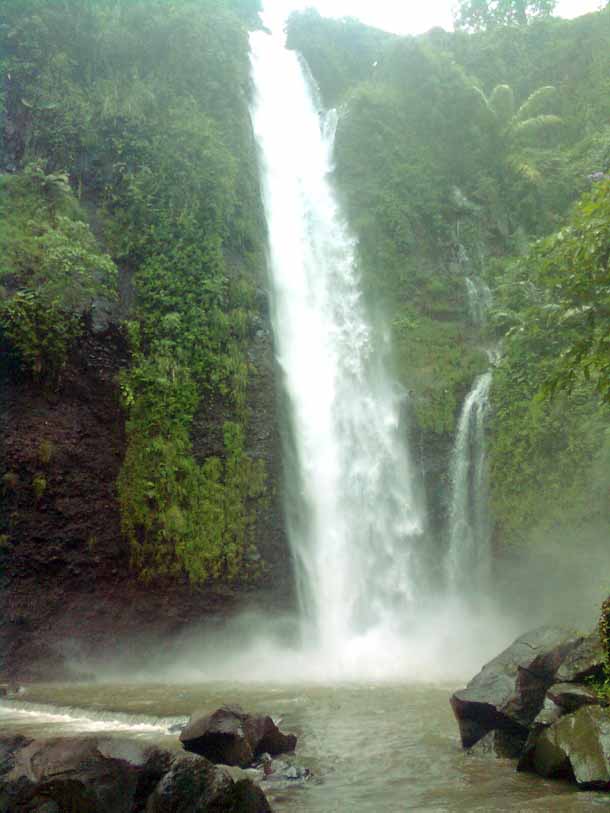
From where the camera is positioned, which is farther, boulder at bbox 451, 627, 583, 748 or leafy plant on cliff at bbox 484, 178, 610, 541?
leafy plant on cliff at bbox 484, 178, 610, 541

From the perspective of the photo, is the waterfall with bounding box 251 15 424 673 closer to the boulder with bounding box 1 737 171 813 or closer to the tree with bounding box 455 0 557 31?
the boulder with bounding box 1 737 171 813

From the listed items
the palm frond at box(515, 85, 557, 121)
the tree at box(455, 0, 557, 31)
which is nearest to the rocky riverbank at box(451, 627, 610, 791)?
the palm frond at box(515, 85, 557, 121)

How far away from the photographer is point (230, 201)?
55.6 ft

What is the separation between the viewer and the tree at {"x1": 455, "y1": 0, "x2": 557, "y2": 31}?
29297mm

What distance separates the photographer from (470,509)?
1444cm

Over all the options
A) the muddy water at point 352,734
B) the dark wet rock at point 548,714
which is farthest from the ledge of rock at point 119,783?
the dark wet rock at point 548,714

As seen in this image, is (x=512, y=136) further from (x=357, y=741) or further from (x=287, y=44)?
(x=357, y=741)

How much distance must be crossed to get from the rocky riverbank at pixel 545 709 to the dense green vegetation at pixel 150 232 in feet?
21.7

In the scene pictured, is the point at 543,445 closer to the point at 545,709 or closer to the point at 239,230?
the point at 239,230

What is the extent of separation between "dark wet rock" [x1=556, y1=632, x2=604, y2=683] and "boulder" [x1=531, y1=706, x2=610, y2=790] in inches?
30.9

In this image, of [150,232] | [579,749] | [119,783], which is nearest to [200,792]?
[119,783]

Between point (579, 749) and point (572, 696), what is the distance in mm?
717

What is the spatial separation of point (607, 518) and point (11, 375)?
11009 millimetres

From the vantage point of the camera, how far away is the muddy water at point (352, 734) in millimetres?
5000
